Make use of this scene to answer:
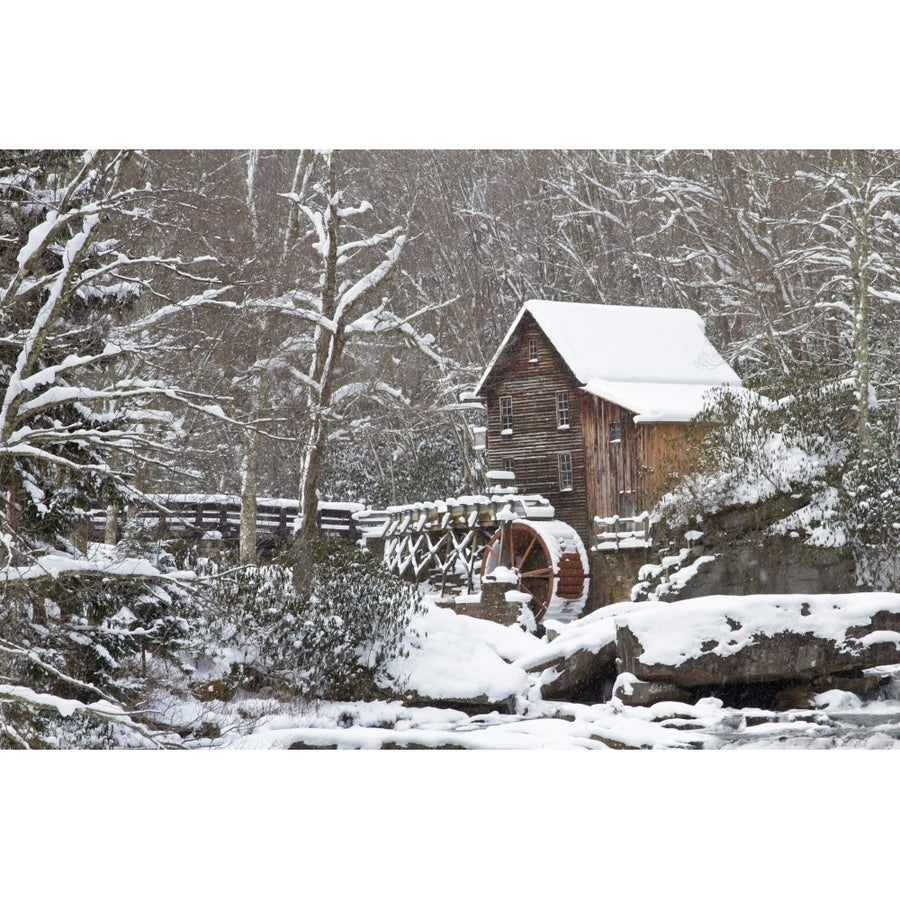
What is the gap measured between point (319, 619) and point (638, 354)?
101 inches

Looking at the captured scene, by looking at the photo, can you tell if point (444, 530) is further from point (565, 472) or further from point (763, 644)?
point (763, 644)

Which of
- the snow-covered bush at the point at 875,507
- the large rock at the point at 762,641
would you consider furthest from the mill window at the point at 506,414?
the snow-covered bush at the point at 875,507

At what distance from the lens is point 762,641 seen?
7.36 metres

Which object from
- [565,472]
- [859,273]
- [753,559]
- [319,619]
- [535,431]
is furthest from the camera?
[565,472]

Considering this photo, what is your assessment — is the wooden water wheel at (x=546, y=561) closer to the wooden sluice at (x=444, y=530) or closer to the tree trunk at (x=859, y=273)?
the wooden sluice at (x=444, y=530)

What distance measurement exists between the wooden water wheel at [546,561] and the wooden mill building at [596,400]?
0.18 metres

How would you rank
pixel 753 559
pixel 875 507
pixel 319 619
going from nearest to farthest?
pixel 875 507 → pixel 319 619 → pixel 753 559

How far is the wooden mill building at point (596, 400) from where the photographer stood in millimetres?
7562

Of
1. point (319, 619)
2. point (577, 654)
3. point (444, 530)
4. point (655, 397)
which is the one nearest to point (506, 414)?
point (444, 530)

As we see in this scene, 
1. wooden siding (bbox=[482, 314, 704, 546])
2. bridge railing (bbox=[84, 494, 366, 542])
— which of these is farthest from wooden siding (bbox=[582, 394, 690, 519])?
bridge railing (bbox=[84, 494, 366, 542])

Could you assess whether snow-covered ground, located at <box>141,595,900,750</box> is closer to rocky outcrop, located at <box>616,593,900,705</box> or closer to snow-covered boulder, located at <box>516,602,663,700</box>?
snow-covered boulder, located at <box>516,602,663,700</box>

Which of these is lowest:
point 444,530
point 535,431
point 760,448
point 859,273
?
point 444,530

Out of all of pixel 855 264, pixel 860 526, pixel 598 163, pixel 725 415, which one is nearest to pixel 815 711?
pixel 860 526

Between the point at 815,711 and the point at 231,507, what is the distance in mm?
3607
